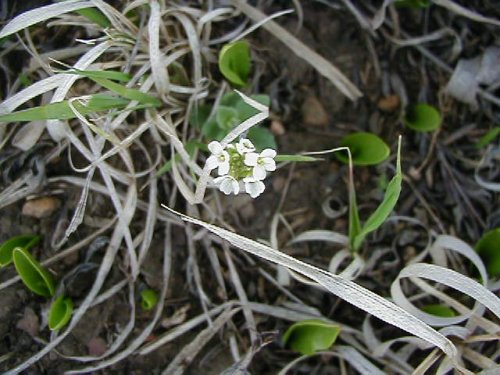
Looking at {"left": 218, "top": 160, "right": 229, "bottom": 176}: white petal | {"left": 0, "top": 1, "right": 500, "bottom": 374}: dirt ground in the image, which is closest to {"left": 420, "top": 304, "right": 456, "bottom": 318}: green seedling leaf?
{"left": 0, "top": 1, "right": 500, "bottom": 374}: dirt ground

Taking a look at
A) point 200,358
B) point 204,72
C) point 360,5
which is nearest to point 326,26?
point 360,5

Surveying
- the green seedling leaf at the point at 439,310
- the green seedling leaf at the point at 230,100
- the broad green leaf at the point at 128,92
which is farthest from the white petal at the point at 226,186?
the green seedling leaf at the point at 439,310

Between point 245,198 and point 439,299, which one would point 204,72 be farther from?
point 439,299

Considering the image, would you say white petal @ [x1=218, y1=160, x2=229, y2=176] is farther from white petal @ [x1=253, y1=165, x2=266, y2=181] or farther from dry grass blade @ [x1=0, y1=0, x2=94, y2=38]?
dry grass blade @ [x1=0, y1=0, x2=94, y2=38]

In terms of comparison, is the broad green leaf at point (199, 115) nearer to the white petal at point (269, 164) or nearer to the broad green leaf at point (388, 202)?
the white petal at point (269, 164)

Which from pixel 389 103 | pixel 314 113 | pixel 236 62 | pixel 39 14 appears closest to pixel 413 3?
pixel 389 103

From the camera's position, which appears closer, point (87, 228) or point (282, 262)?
point (282, 262)
